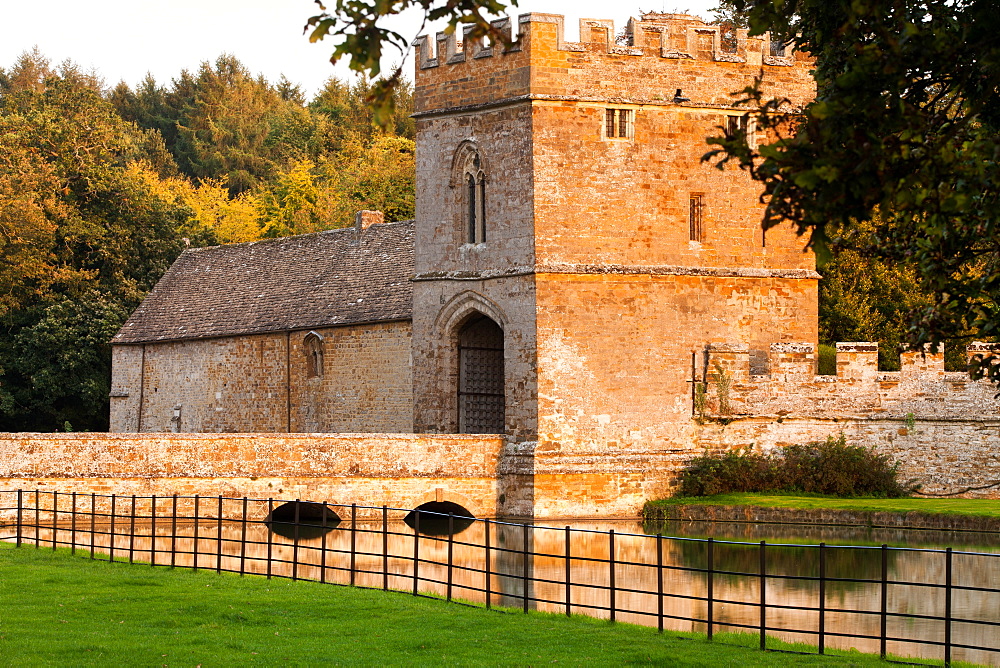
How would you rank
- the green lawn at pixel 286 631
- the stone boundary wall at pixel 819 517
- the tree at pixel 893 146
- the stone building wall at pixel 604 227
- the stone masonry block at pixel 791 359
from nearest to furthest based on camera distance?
the tree at pixel 893 146
the green lawn at pixel 286 631
the stone boundary wall at pixel 819 517
the stone building wall at pixel 604 227
the stone masonry block at pixel 791 359

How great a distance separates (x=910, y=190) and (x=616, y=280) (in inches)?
797

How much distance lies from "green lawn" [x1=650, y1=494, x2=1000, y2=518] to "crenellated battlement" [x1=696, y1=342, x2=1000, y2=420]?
77.5 inches

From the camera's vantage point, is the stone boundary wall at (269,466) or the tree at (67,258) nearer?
the stone boundary wall at (269,466)

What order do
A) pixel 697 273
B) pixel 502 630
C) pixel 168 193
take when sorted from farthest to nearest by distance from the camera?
1. pixel 168 193
2. pixel 697 273
3. pixel 502 630

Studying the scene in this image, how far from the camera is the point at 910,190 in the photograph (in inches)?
368

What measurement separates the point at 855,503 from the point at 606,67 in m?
9.41

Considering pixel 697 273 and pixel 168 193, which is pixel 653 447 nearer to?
pixel 697 273

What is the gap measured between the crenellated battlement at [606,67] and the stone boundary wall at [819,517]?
A: 7721 mm

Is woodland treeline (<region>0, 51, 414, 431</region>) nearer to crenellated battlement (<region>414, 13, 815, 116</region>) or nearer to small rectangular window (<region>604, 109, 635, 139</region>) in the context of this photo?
crenellated battlement (<region>414, 13, 815, 116</region>)

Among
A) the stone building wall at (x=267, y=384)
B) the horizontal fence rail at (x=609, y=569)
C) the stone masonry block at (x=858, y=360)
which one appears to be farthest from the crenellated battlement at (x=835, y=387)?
the stone building wall at (x=267, y=384)

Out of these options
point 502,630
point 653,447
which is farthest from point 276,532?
point 502,630

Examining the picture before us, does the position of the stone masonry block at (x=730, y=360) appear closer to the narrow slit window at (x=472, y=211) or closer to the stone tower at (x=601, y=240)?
the stone tower at (x=601, y=240)

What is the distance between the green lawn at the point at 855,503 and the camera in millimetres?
26125

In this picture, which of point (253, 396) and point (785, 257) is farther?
point (253, 396)
